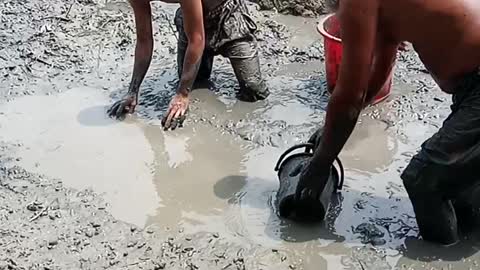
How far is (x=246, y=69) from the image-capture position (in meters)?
4.46

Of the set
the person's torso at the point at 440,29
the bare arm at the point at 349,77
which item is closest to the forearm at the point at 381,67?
the person's torso at the point at 440,29

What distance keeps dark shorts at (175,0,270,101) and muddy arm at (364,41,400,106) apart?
0.99 metres

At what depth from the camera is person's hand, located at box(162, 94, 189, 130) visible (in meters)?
4.21

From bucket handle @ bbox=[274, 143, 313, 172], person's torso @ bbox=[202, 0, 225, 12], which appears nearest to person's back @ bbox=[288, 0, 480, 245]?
bucket handle @ bbox=[274, 143, 313, 172]

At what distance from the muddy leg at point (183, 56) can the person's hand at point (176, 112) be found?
1.15ft

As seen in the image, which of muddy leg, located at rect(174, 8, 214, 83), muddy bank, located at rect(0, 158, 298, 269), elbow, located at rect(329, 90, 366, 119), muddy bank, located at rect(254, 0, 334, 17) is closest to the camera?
elbow, located at rect(329, 90, 366, 119)

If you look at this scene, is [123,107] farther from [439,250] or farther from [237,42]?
[439,250]

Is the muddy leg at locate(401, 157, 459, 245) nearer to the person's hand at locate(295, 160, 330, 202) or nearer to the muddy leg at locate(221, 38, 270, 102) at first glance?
the person's hand at locate(295, 160, 330, 202)

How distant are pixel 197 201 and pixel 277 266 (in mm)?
626

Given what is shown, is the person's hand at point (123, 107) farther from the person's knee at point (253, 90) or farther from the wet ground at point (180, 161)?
the person's knee at point (253, 90)

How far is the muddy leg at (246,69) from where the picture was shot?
4438mm

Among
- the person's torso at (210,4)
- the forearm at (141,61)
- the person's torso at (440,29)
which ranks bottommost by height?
the forearm at (141,61)

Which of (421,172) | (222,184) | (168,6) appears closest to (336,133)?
(421,172)

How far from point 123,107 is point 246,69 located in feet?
2.52
